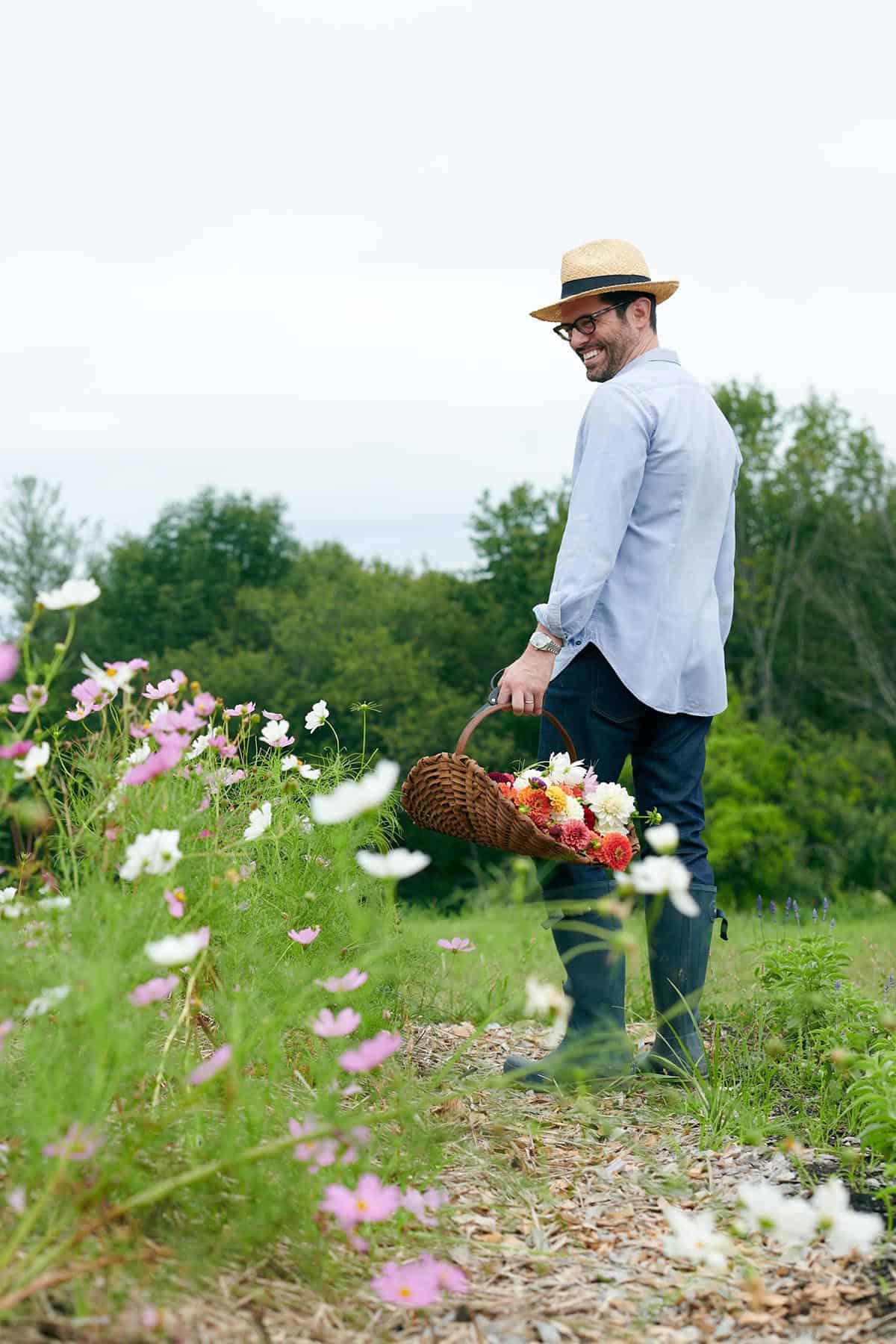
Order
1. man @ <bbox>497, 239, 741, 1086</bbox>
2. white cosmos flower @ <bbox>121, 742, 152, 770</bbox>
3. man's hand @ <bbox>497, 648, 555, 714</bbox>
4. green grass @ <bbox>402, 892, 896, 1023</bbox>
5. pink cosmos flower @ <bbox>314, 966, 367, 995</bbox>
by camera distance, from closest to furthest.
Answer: pink cosmos flower @ <bbox>314, 966, 367, 995</bbox>, white cosmos flower @ <bbox>121, 742, 152, 770</bbox>, man's hand @ <bbox>497, 648, 555, 714</bbox>, man @ <bbox>497, 239, 741, 1086</bbox>, green grass @ <bbox>402, 892, 896, 1023</bbox>

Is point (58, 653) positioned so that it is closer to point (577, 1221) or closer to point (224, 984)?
point (224, 984)

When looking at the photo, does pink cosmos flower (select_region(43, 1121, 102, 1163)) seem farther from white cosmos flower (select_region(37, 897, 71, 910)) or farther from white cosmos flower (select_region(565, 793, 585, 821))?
white cosmos flower (select_region(565, 793, 585, 821))

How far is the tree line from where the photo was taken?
70.2ft

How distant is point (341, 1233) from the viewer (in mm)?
2240

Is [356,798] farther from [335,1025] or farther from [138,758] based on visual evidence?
[138,758]

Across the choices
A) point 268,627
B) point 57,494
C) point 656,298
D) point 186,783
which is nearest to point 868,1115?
point 186,783

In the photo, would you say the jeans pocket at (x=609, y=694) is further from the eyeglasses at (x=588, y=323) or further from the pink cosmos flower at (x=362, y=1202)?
the pink cosmos flower at (x=362, y=1202)

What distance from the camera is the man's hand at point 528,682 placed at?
3.21 meters

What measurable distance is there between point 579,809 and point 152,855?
124 centimetres

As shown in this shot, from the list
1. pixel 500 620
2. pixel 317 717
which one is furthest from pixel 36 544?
pixel 317 717

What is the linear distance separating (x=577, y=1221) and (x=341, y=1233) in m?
0.63

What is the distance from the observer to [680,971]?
3453mm

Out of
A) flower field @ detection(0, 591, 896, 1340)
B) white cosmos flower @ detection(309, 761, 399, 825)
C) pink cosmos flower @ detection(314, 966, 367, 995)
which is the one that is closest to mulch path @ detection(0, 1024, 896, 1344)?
flower field @ detection(0, 591, 896, 1340)

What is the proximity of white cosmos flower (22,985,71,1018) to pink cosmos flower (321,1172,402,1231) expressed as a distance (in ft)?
1.67
